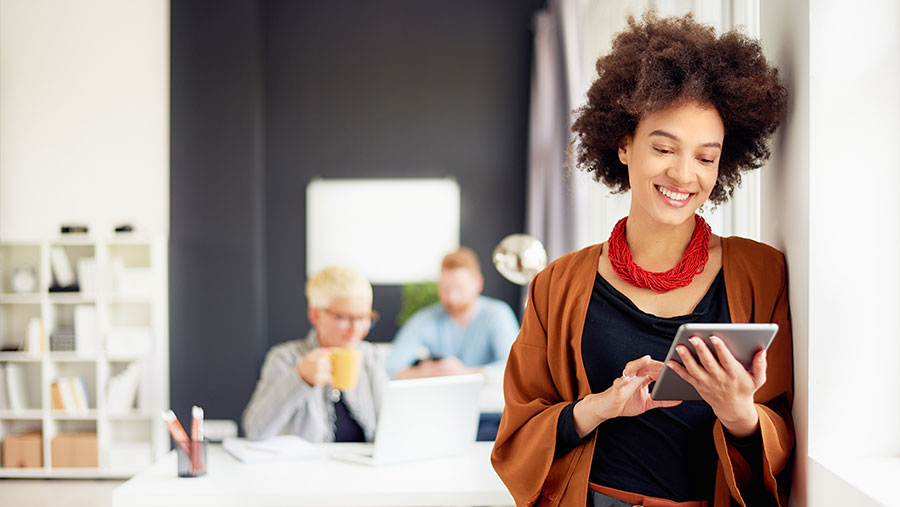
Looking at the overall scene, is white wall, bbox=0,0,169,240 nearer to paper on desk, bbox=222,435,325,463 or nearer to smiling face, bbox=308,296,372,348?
smiling face, bbox=308,296,372,348

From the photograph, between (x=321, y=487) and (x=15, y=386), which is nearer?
(x=321, y=487)

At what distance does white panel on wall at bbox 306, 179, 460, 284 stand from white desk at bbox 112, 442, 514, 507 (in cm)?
398

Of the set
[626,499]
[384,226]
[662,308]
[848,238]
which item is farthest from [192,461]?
[384,226]

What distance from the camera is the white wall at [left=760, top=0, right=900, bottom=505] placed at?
1386mm

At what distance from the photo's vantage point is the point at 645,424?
1.50 m

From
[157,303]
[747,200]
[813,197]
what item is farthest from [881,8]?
[157,303]

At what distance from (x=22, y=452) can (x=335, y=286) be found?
11.8 feet

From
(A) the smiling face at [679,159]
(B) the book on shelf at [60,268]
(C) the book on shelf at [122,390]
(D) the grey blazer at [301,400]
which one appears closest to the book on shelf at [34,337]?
(B) the book on shelf at [60,268]

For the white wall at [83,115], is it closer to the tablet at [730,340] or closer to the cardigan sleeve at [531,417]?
the cardigan sleeve at [531,417]

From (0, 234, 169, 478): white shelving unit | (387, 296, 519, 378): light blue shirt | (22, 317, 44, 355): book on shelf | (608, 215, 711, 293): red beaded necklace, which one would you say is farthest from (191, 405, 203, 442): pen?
(22, 317, 44, 355): book on shelf

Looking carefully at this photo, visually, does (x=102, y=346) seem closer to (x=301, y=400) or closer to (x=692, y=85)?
(x=301, y=400)

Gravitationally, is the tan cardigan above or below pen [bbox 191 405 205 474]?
above

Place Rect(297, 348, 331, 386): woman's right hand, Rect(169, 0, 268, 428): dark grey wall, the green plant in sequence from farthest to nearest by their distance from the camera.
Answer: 1. the green plant
2. Rect(169, 0, 268, 428): dark grey wall
3. Rect(297, 348, 331, 386): woman's right hand

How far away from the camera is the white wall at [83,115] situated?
19.1 ft
